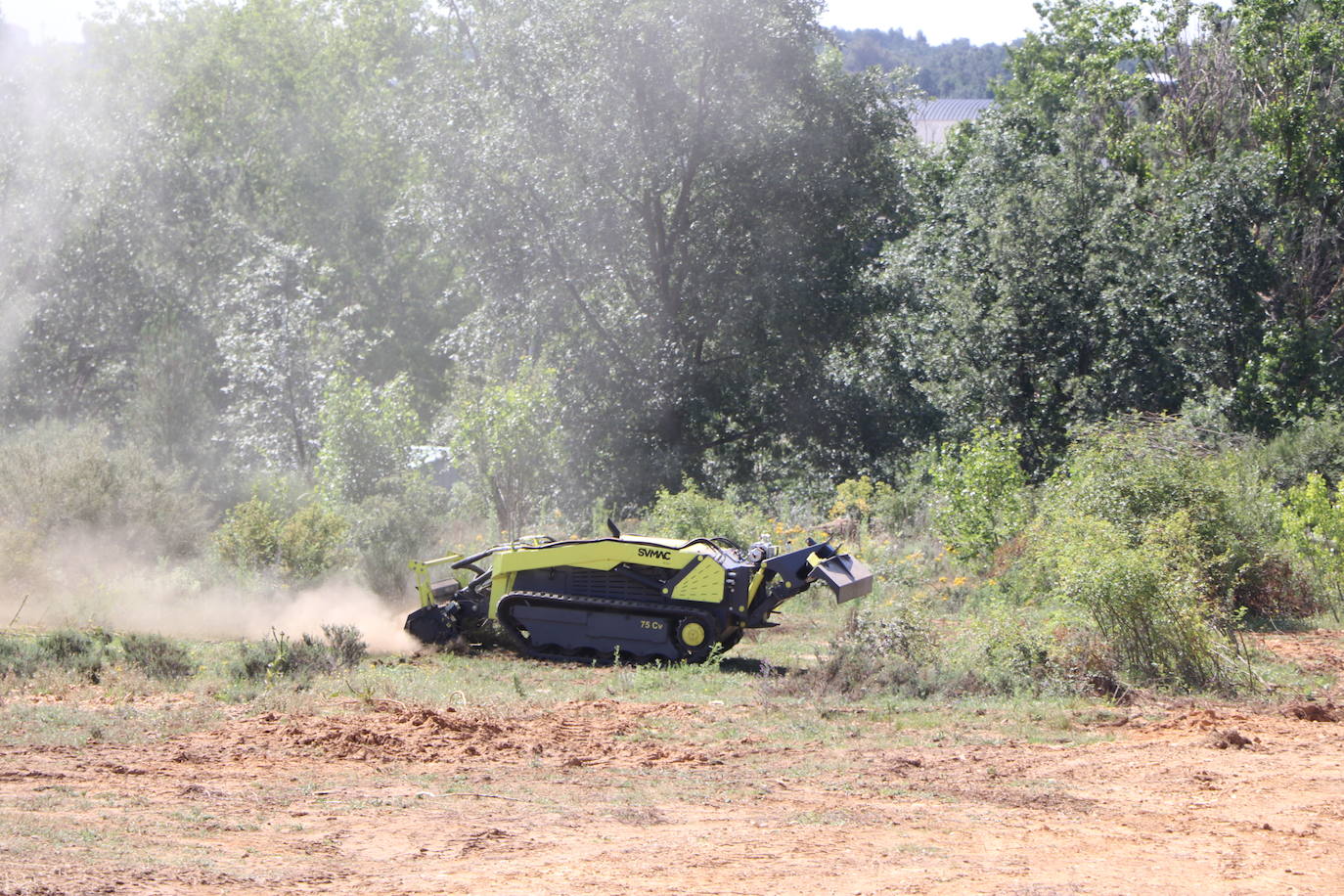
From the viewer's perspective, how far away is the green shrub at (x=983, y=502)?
62.3ft

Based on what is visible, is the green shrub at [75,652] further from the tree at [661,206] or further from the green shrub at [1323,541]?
the tree at [661,206]

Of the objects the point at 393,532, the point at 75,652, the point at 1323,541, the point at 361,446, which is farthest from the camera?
the point at 361,446

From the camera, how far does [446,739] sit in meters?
9.97

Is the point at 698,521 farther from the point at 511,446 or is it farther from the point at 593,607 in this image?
the point at 593,607

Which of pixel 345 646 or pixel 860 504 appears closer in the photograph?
pixel 345 646

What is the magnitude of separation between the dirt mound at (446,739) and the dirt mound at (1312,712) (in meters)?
4.89

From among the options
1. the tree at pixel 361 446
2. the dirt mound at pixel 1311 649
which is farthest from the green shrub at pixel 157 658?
the dirt mound at pixel 1311 649

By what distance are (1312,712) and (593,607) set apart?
6.81 metres

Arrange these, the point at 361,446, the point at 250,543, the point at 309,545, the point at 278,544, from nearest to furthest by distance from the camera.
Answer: the point at 250,543, the point at 278,544, the point at 309,545, the point at 361,446

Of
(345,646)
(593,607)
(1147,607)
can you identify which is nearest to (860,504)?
(593,607)

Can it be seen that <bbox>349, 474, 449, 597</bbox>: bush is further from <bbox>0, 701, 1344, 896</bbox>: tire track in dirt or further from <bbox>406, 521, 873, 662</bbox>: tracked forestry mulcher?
<bbox>0, 701, 1344, 896</bbox>: tire track in dirt

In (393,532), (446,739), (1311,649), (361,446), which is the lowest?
(1311,649)

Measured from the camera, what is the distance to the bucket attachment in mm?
12961

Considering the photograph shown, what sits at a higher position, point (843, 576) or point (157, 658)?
point (843, 576)
